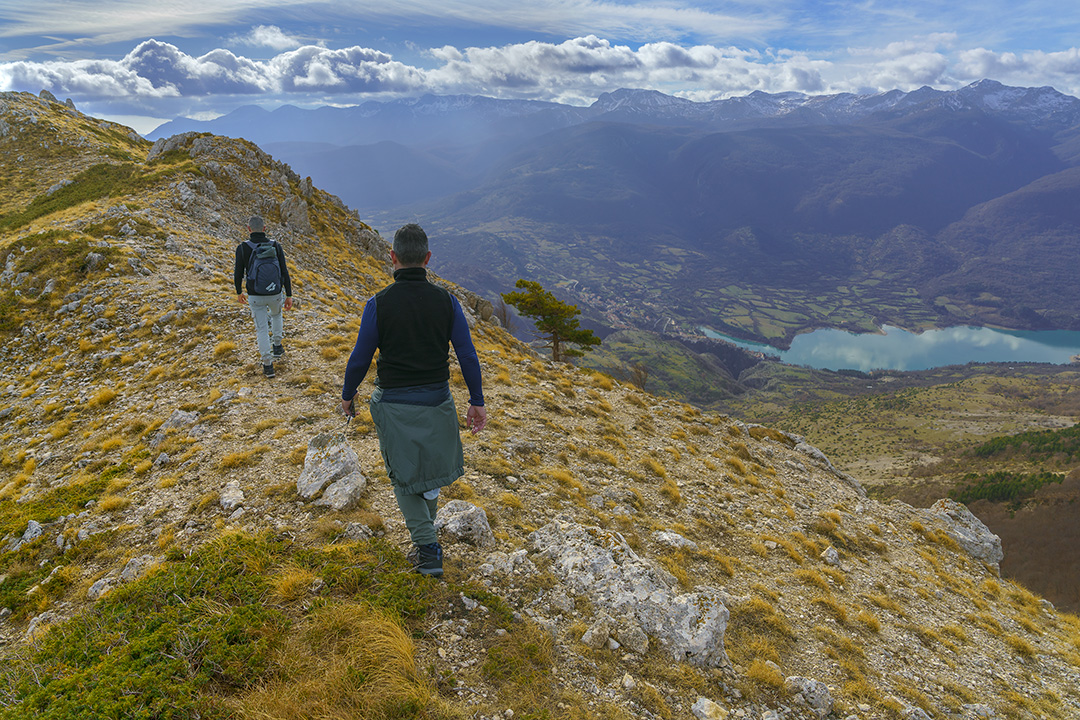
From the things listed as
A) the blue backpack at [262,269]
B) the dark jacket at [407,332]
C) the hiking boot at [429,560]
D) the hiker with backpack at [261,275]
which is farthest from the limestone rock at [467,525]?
the blue backpack at [262,269]

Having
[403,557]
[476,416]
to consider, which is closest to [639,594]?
A: [403,557]

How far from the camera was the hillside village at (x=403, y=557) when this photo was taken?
4500 millimetres

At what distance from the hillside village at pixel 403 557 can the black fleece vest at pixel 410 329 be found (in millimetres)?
2572

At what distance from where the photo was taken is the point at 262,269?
1220 centimetres

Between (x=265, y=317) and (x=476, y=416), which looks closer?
(x=476, y=416)

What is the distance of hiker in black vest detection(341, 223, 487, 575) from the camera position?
5238 mm

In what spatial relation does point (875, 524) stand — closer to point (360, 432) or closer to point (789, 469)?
point (789, 469)

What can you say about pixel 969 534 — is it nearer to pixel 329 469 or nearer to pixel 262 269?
pixel 329 469

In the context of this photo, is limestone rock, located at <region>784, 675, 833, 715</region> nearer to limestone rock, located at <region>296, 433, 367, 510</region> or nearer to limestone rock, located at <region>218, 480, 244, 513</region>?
limestone rock, located at <region>296, 433, 367, 510</region>

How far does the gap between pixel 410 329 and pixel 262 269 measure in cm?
943

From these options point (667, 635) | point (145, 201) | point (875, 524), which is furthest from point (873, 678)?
point (145, 201)

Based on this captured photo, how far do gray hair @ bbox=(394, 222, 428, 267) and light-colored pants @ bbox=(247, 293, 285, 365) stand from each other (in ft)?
30.2

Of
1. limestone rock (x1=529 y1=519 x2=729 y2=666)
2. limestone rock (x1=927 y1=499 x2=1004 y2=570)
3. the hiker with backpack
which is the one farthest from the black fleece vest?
limestone rock (x1=927 y1=499 x2=1004 y2=570)

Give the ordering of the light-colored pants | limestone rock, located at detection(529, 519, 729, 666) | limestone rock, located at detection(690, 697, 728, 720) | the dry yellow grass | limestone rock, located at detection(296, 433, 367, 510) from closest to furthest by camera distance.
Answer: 1. the dry yellow grass
2. limestone rock, located at detection(690, 697, 728, 720)
3. limestone rock, located at detection(529, 519, 729, 666)
4. limestone rock, located at detection(296, 433, 367, 510)
5. the light-colored pants
